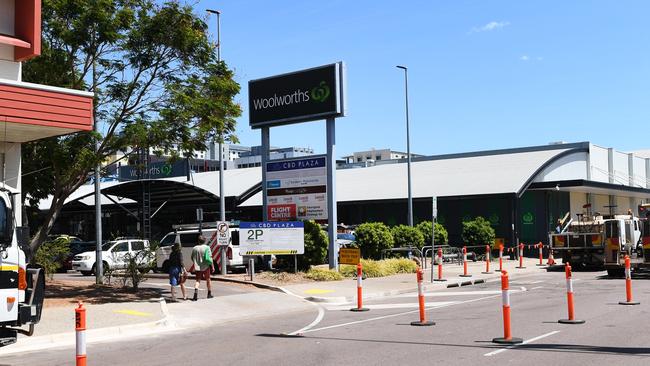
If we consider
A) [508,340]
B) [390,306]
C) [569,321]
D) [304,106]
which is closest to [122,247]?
[304,106]

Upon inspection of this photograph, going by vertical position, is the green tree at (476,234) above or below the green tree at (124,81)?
below

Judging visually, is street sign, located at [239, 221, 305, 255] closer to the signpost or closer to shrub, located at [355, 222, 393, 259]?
the signpost

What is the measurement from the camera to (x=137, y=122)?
18.5 metres

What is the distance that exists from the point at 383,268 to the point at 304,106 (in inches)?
267

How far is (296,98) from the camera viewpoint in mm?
26328

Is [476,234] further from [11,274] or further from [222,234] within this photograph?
[11,274]

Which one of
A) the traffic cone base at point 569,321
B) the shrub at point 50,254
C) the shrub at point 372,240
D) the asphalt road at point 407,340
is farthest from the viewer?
the shrub at point 372,240

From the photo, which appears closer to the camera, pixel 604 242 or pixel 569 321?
pixel 569 321

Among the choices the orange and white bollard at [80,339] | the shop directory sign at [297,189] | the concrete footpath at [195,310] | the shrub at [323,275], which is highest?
the shop directory sign at [297,189]

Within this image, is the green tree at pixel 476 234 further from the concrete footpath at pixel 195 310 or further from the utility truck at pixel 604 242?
the concrete footpath at pixel 195 310

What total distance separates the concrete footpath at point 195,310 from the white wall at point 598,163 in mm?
25153

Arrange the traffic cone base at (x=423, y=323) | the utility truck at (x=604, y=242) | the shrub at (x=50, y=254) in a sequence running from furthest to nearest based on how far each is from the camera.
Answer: the utility truck at (x=604, y=242) → the shrub at (x=50, y=254) → the traffic cone base at (x=423, y=323)

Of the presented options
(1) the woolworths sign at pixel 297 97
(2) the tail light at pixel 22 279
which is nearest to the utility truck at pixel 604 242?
(1) the woolworths sign at pixel 297 97

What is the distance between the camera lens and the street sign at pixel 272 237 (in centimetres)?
2391
